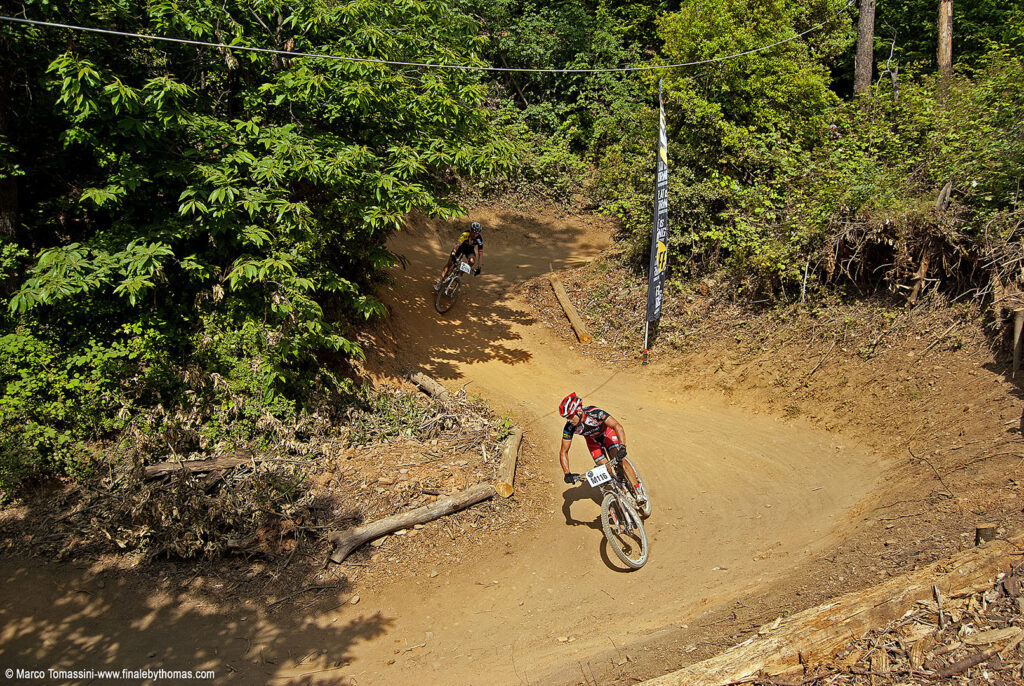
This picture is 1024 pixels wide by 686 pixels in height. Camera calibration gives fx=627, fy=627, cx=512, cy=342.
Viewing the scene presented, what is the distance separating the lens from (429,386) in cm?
1198

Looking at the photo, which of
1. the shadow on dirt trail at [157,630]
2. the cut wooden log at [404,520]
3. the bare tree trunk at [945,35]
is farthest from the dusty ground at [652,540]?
the bare tree trunk at [945,35]

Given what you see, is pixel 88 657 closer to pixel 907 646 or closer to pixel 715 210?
pixel 907 646

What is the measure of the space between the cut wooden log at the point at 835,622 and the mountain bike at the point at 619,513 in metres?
2.15

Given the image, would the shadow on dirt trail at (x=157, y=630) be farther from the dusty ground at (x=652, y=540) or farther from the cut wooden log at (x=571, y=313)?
the cut wooden log at (x=571, y=313)

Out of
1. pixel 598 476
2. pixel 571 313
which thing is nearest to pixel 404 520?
pixel 598 476

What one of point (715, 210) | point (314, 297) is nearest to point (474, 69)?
point (314, 297)

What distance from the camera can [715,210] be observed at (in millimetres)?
15961

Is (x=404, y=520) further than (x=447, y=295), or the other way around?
Answer: (x=447, y=295)

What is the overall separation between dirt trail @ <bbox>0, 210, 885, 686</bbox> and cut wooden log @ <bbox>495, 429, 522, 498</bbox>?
42cm

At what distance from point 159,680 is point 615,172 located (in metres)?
15.0

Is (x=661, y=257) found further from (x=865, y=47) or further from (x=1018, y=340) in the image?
(x=865, y=47)

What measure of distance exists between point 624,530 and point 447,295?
890cm

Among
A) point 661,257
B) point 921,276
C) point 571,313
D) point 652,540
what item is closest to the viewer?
point 652,540

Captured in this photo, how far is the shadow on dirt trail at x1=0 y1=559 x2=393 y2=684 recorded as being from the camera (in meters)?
6.37
